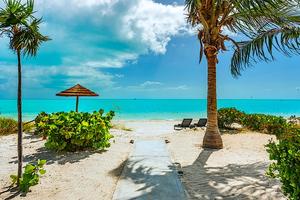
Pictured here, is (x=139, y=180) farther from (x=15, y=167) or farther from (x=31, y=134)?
(x=31, y=134)

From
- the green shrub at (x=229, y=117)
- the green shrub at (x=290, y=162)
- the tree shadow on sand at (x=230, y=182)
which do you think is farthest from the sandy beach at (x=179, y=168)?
the green shrub at (x=229, y=117)

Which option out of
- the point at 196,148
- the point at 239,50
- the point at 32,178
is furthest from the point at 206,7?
the point at 32,178

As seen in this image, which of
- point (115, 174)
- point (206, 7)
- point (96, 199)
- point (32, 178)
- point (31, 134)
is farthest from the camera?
point (31, 134)

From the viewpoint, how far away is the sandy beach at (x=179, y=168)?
555cm

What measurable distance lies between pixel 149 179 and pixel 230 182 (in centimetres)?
171

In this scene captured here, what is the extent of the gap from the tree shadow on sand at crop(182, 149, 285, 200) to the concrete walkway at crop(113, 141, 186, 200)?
32 cm

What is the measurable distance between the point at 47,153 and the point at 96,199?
14.6 feet

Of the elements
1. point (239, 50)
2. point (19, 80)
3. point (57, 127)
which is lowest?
point (57, 127)

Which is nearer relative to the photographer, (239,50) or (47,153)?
(47,153)

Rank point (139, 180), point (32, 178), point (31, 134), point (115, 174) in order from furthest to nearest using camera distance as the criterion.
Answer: point (31, 134)
point (115, 174)
point (139, 180)
point (32, 178)

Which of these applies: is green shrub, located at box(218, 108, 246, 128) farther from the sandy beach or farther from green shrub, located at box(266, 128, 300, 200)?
green shrub, located at box(266, 128, 300, 200)

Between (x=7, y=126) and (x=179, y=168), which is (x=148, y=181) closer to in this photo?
(x=179, y=168)

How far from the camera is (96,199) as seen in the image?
5234 mm

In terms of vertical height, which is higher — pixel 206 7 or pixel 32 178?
pixel 206 7
